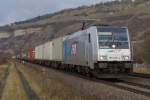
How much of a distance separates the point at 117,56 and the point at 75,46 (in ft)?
32.0

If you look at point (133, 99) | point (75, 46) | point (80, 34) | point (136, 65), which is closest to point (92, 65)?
point (80, 34)

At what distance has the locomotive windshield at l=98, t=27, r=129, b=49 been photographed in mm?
30469

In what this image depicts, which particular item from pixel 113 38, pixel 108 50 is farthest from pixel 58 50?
pixel 108 50

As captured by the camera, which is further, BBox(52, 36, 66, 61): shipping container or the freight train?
BBox(52, 36, 66, 61): shipping container

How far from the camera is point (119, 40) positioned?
101ft

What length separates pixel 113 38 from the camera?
3075 centimetres

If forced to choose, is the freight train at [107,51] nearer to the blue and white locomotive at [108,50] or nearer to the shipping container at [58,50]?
the blue and white locomotive at [108,50]

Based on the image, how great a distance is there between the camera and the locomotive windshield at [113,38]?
3047cm

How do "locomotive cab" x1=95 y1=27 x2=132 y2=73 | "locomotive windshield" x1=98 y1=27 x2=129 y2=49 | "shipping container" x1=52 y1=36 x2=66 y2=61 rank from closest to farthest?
"locomotive cab" x1=95 y1=27 x2=132 y2=73, "locomotive windshield" x1=98 y1=27 x2=129 y2=49, "shipping container" x1=52 y1=36 x2=66 y2=61

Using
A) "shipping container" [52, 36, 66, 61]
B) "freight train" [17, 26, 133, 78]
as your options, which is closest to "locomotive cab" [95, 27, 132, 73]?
"freight train" [17, 26, 133, 78]

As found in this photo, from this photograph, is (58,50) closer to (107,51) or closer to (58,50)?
(58,50)

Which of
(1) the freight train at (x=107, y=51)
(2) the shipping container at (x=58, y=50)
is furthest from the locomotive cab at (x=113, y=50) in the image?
(2) the shipping container at (x=58, y=50)

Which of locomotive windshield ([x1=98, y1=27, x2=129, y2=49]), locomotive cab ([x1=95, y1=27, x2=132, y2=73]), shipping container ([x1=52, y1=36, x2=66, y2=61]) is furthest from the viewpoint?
shipping container ([x1=52, y1=36, x2=66, y2=61])

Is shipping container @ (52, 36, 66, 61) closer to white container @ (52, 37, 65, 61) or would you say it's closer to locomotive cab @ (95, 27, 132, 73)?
white container @ (52, 37, 65, 61)
